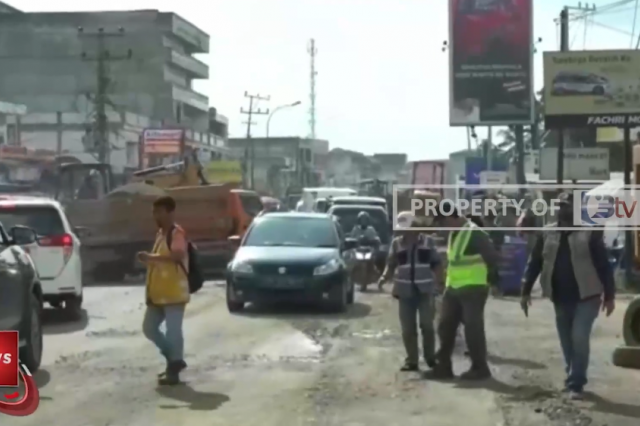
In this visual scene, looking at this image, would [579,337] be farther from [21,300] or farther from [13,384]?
[21,300]

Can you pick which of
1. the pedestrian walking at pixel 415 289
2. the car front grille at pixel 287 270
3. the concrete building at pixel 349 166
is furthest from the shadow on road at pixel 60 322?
the concrete building at pixel 349 166

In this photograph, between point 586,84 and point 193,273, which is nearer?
point 193,273

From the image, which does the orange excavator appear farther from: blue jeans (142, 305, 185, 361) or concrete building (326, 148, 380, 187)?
concrete building (326, 148, 380, 187)

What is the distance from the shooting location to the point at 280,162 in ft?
404

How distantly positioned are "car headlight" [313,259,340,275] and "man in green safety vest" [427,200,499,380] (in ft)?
21.6

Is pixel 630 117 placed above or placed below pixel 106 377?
above

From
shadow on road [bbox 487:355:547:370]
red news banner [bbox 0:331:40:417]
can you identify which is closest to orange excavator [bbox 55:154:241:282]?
shadow on road [bbox 487:355:547:370]

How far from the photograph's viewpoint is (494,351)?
1459 centimetres

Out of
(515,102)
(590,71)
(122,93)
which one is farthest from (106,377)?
(122,93)

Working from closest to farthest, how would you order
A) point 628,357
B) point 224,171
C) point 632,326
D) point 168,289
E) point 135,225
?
1. point 628,357
2. point 632,326
3. point 168,289
4. point 135,225
5. point 224,171

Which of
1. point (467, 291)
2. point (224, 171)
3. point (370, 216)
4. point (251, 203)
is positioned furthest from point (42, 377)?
point (224, 171)

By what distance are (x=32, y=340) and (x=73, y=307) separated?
20.9ft

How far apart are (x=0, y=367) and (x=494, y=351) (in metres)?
7.29

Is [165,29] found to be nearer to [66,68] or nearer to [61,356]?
[66,68]
